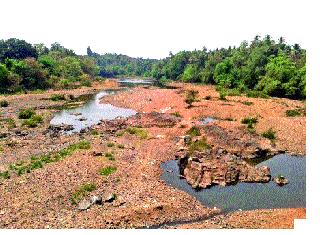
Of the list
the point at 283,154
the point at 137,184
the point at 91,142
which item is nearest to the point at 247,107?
the point at 283,154

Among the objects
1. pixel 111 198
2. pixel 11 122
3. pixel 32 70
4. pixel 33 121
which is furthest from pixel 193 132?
pixel 32 70

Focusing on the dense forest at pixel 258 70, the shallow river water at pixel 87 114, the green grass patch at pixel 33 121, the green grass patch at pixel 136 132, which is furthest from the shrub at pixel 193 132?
the dense forest at pixel 258 70

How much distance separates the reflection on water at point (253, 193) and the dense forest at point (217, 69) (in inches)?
1359

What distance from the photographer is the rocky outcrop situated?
65.9 ft

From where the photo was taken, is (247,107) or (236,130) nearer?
(236,130)

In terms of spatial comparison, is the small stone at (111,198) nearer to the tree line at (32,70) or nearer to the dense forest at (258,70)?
the dense forest at (258,70)

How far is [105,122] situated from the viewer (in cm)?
3578

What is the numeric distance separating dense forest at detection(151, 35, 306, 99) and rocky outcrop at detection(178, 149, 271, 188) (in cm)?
3470

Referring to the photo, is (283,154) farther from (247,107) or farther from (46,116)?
(46,116)

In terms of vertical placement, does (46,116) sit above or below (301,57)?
below

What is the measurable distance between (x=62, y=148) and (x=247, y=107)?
22.4m

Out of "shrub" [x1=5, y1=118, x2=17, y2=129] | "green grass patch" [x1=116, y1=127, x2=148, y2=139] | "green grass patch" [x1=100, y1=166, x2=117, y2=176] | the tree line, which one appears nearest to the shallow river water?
"shrub" [x1=5, y1=118, x2=17, y2=129]

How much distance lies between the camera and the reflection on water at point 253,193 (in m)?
17.7

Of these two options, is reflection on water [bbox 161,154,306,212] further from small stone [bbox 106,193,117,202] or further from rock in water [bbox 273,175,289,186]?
small stone [bbox 106,193,117,202]
